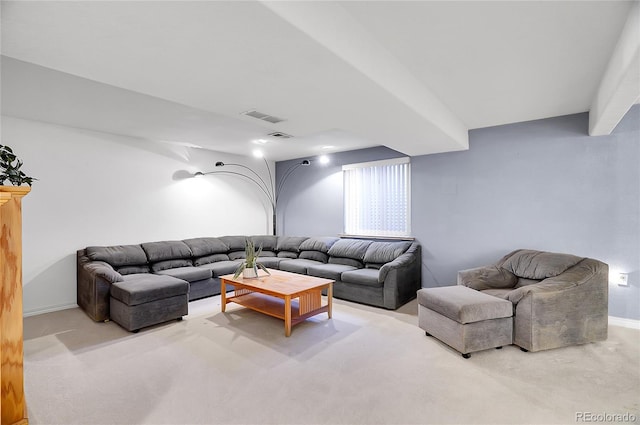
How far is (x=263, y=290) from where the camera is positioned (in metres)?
3.45

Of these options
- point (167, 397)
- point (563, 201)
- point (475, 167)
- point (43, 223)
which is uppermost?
point (475, 167)

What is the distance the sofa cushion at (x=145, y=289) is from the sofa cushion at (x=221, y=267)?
100cm

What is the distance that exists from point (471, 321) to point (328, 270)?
2276 mm

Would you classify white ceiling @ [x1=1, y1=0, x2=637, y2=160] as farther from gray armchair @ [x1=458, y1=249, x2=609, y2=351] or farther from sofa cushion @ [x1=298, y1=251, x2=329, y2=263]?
sofa cushion @ [x1=298, y1=251, x2=329, y2=263]

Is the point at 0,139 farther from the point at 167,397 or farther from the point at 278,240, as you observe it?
the point at 278,240

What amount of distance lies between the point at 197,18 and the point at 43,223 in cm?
399

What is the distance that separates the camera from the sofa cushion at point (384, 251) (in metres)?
4.60

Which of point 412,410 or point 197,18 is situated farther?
point 412,410

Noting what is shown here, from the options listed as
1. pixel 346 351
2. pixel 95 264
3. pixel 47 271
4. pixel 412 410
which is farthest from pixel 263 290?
pixel 47 271

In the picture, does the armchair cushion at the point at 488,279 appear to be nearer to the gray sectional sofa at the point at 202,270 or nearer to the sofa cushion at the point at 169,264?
the gray sectional sofa at the point at 202,270

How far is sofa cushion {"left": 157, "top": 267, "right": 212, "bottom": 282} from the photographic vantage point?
4.31 metres

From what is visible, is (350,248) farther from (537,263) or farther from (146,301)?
(146,301)

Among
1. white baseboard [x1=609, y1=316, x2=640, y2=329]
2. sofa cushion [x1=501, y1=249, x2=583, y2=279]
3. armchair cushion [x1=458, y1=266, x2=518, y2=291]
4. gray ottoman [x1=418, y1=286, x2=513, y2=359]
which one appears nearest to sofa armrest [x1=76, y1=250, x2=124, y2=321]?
gray ottoman [x1=418, y1=286, x2=513, y2=359]

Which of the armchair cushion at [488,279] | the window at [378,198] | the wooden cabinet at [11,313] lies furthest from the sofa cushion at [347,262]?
the wooden cabinet at [11,313]
